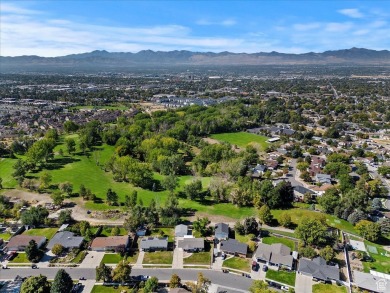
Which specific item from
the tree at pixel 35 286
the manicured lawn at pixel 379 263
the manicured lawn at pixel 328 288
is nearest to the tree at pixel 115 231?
the tree at pixel 35 286

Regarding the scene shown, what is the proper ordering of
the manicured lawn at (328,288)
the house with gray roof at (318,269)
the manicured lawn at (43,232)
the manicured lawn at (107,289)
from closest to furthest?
the manicured lawn at (107,289), the manicured lawn at (328,288), the house with gray roof at (318,269), the manicured lawn at (43,232)

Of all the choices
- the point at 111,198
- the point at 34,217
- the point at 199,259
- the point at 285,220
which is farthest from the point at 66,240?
the point at 285,220

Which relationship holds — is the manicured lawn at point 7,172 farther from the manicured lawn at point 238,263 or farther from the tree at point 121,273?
the manicured lawn at point 238,263

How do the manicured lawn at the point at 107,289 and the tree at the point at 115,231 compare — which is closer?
the manicured lawn at the point at 107,289

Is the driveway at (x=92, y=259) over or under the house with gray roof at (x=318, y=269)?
under

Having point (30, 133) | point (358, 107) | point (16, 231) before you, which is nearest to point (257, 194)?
point (16, 231)

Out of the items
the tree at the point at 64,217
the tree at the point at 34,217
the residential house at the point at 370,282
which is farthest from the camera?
the tree at the point at 64,217

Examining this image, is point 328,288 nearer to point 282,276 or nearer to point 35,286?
point 282,276

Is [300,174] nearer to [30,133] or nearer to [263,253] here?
[263,253]
